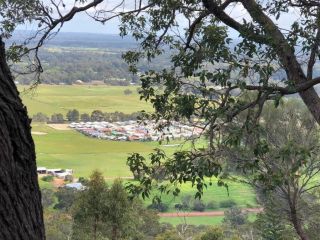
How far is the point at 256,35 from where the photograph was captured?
131 inches

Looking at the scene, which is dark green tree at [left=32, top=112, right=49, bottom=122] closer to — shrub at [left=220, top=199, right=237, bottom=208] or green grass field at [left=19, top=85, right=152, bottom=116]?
green grass field at [left=19, top=85, right=152, bottom=116]

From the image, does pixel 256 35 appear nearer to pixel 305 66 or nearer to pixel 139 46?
pixel 305 66

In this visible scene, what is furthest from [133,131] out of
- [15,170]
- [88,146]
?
[15,170]

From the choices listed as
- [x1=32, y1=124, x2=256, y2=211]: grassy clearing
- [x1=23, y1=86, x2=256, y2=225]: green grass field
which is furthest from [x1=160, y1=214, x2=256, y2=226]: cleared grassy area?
[x1=32, y1=124, x2=256, y2=211]: grassy clearing

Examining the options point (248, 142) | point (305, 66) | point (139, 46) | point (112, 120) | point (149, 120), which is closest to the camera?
point (248, 142)

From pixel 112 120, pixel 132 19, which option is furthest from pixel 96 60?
pixel 132 19

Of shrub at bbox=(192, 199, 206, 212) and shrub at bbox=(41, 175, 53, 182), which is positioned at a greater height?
shrub at bbox=(41, 175, 53, 182)

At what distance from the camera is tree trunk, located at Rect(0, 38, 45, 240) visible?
137cm

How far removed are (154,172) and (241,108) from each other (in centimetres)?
71

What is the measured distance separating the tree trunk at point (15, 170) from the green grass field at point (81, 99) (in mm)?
32190

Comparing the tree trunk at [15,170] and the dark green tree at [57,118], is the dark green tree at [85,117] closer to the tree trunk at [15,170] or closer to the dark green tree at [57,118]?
the dark green tree at [57,118]

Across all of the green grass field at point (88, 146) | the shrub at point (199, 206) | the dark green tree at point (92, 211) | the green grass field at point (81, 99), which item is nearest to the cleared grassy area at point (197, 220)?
the green grass field at point (88, 146)

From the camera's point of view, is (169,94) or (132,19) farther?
(132,19)

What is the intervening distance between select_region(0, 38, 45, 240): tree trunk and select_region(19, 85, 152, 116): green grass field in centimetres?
3219
